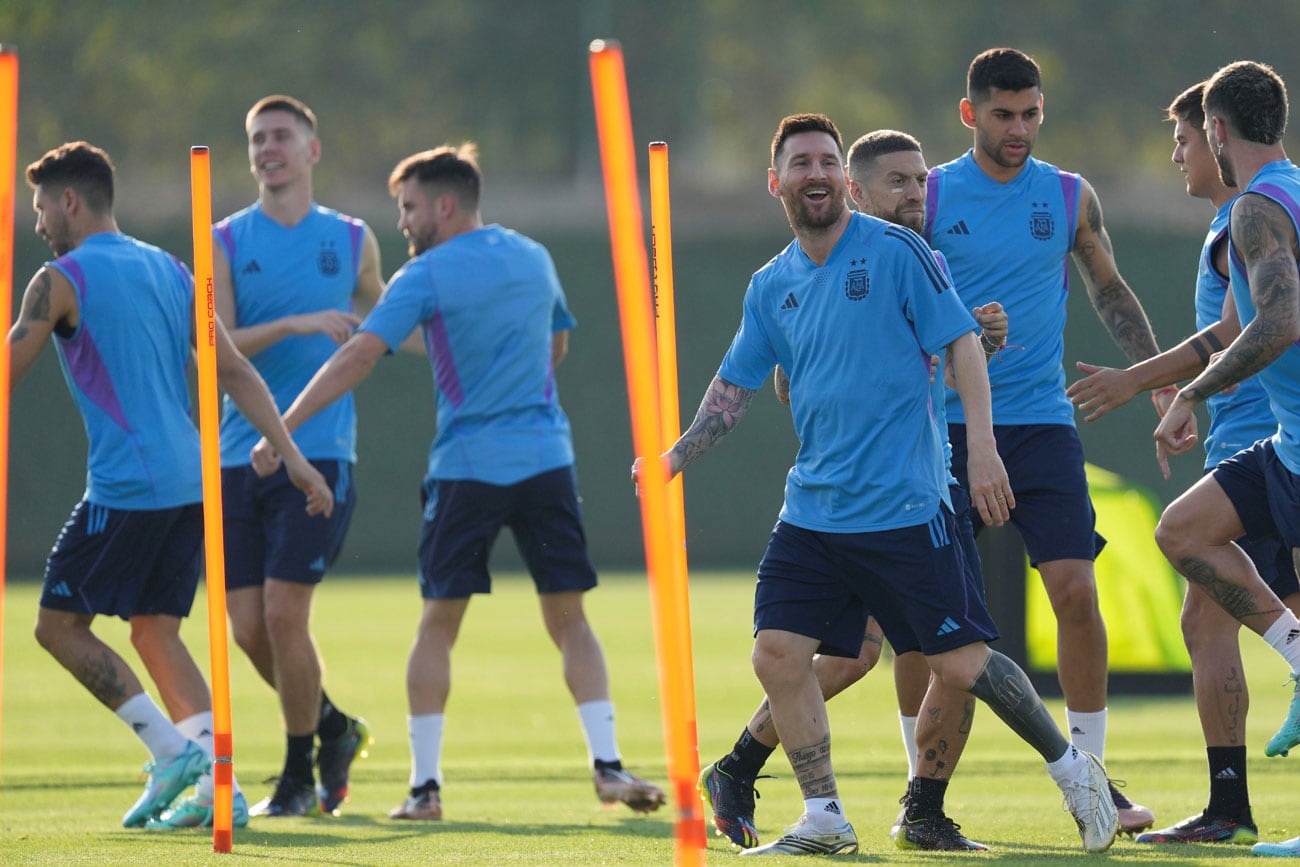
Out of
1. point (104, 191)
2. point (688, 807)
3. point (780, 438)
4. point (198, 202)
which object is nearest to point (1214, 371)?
point (688, 807)

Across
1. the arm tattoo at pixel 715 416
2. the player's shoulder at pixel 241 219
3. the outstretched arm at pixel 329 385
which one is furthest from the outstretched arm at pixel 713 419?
the player's shoulder at pixel 241 219

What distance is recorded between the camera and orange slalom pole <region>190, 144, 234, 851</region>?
577 centimetres

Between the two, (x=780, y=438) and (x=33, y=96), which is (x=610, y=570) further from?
(x=33, y=96)

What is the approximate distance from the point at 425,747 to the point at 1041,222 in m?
3.00

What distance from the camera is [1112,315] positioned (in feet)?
22.8

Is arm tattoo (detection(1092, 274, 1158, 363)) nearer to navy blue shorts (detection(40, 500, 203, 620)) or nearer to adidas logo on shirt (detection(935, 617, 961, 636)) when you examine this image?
adidas logo on shirt (detection(935, 617, 961, 636))

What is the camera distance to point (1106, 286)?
6.89 meters

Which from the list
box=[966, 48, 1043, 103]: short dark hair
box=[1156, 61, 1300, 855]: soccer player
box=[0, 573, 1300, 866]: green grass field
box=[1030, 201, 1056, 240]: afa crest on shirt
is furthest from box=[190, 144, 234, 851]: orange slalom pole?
box=[1156, 61, 1300, 855]: soccer player

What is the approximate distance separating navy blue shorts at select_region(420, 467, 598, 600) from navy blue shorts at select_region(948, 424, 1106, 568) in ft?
6.00

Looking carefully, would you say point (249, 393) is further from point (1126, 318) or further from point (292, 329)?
point (1126, 318)

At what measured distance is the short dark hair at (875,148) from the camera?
6.39 m

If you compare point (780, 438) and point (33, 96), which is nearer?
point (780, 438)

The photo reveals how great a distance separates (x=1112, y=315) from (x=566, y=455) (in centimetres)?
226

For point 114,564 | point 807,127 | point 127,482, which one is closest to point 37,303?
point 127,482
